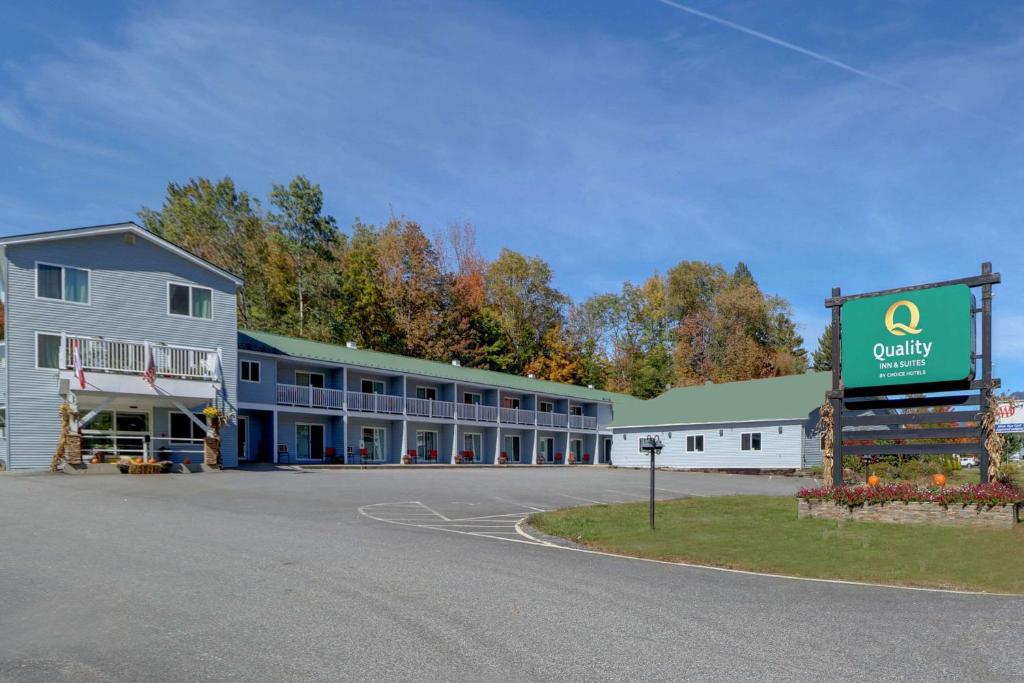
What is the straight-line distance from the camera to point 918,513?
1588 centimetres

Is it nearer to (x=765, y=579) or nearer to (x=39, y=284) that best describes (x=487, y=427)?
(x=39, y=284)

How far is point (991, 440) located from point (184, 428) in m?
26.3

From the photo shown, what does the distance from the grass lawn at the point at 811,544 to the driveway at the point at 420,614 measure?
0.96m

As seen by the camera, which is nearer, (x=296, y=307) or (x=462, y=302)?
(x=296, y=307)

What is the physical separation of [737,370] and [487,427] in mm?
28253

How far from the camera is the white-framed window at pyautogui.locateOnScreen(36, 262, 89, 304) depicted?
91.5 ft

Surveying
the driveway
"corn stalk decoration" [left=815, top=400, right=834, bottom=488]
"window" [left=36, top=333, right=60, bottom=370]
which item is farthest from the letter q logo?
"window" [left=36, top=333, right=60, bottom=370]

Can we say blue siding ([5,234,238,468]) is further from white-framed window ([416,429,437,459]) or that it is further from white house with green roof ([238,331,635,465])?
white-framed window ([416,429,437,459])

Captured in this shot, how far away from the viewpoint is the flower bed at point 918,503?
602 inches

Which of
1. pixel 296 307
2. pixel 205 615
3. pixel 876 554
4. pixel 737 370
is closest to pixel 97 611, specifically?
pixel 205 615

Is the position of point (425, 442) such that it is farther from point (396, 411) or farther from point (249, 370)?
point (249, 370)

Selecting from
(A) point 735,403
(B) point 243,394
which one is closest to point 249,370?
(B) point 243,394

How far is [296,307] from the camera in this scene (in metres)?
57.6

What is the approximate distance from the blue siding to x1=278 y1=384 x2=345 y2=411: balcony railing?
4.25 metres
